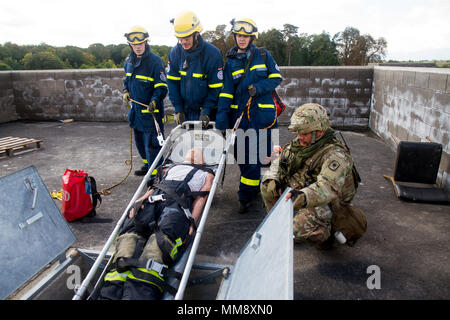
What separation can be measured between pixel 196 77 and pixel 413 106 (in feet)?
12.8

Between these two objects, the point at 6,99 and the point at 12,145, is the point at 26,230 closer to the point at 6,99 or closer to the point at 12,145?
the point at 12,145

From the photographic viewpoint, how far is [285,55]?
52.4 feet

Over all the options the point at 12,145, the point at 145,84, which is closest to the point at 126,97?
the point at 145,84

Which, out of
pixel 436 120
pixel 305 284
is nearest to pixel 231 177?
pixel 305 284

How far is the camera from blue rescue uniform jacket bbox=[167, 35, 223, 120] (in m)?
4.00

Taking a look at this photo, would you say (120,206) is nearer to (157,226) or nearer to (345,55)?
(157,226)

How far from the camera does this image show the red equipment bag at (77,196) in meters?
3.69

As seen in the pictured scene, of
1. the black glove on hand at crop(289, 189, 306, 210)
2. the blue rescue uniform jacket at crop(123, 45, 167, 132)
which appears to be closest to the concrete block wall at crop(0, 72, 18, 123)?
the blue rescue uniform jacket at crop(123, 45, 167, 132)

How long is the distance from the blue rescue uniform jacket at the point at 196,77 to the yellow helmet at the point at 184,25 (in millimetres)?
267

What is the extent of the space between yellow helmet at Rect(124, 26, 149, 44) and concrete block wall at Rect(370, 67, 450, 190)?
4.23 metres

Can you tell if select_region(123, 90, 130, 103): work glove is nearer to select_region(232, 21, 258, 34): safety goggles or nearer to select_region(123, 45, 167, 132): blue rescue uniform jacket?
select_region(123, 45, 167, 132): blue rescue uniform jacket

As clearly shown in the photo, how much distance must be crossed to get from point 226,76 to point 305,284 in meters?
2.53

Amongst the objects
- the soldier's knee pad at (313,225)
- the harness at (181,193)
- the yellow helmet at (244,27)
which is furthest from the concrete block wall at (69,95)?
the soldier's knee pad at (313,225)

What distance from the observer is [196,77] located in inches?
159
